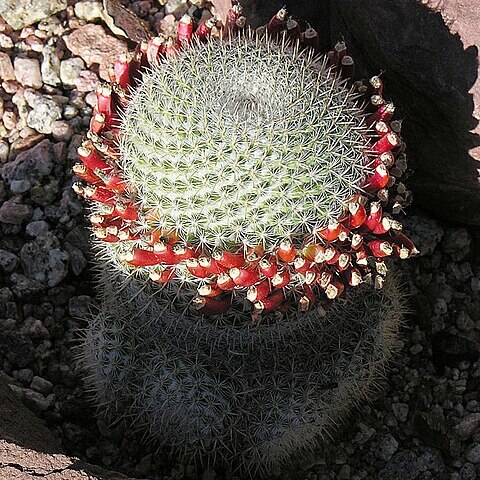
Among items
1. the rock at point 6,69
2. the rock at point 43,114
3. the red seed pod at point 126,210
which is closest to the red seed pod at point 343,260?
the red seed pod at point 126,210

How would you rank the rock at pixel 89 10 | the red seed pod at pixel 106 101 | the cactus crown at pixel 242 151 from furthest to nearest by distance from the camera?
1. the rock at pixel 89 10
2. the red seed pod at pixel 106 101
3. the cactus crown at pixel 242 151

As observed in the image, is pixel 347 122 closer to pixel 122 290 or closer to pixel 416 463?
pixel 122 290

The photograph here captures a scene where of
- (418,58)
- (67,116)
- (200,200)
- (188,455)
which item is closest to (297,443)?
(188,455)

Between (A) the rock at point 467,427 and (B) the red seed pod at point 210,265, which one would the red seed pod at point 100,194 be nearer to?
(B) the red seed pod at point 210,265

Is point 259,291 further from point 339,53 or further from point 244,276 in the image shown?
point 339,53

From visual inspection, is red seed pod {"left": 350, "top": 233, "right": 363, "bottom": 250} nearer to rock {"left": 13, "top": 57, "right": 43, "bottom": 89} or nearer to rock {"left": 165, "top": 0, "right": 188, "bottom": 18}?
rock {"left": 13, "top": 57, "right": 43, "bottom": 89}

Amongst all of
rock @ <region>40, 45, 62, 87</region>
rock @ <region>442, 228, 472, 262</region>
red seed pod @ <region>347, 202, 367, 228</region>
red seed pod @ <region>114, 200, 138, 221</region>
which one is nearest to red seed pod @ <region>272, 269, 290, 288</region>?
red seed pod @ <region>347, 202, 367, 228</region>
